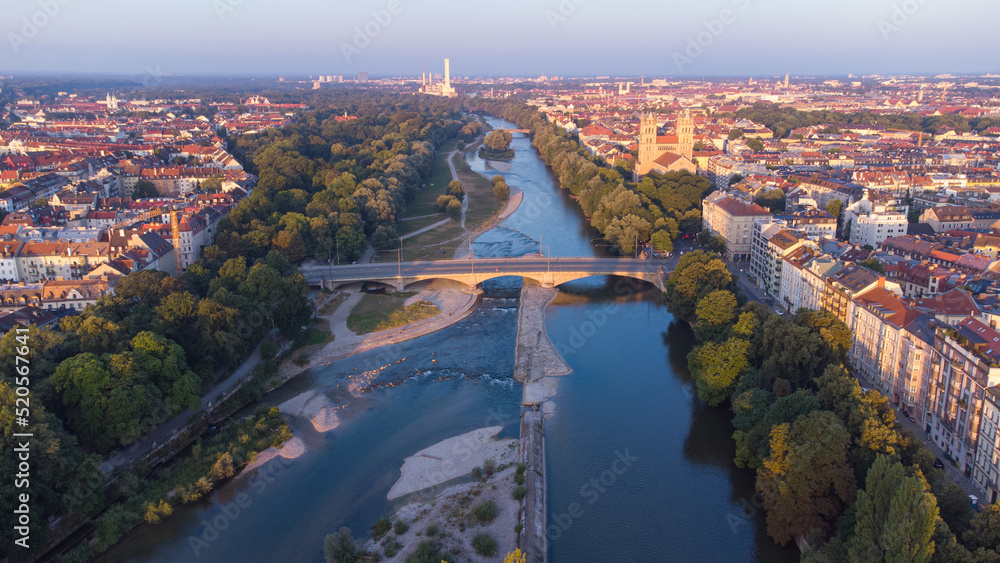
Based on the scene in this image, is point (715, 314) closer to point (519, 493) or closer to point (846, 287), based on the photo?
point (846, 287)

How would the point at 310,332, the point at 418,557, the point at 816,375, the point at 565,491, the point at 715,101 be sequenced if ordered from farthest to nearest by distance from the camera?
1. the point at 715,101
2. the point at 310,332
3. the point at 816,375
4. the point at 565,491
5. the point at 418,557

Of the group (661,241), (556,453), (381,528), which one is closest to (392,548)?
(381,528)

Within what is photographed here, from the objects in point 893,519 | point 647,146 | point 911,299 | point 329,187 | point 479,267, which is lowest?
point 893,519

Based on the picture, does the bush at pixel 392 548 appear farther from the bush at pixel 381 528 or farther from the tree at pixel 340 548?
the tree at pixel 340 548

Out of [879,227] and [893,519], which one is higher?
[879,227]

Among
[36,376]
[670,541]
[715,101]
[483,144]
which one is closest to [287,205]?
[36,376]

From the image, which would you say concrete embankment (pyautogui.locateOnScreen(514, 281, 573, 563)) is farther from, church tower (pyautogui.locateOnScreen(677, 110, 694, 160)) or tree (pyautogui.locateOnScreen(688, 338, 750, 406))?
church tower (pyautogui.locateOnScreen(677, 110, 694, 160))

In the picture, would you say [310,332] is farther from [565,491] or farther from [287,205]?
[287,205]
